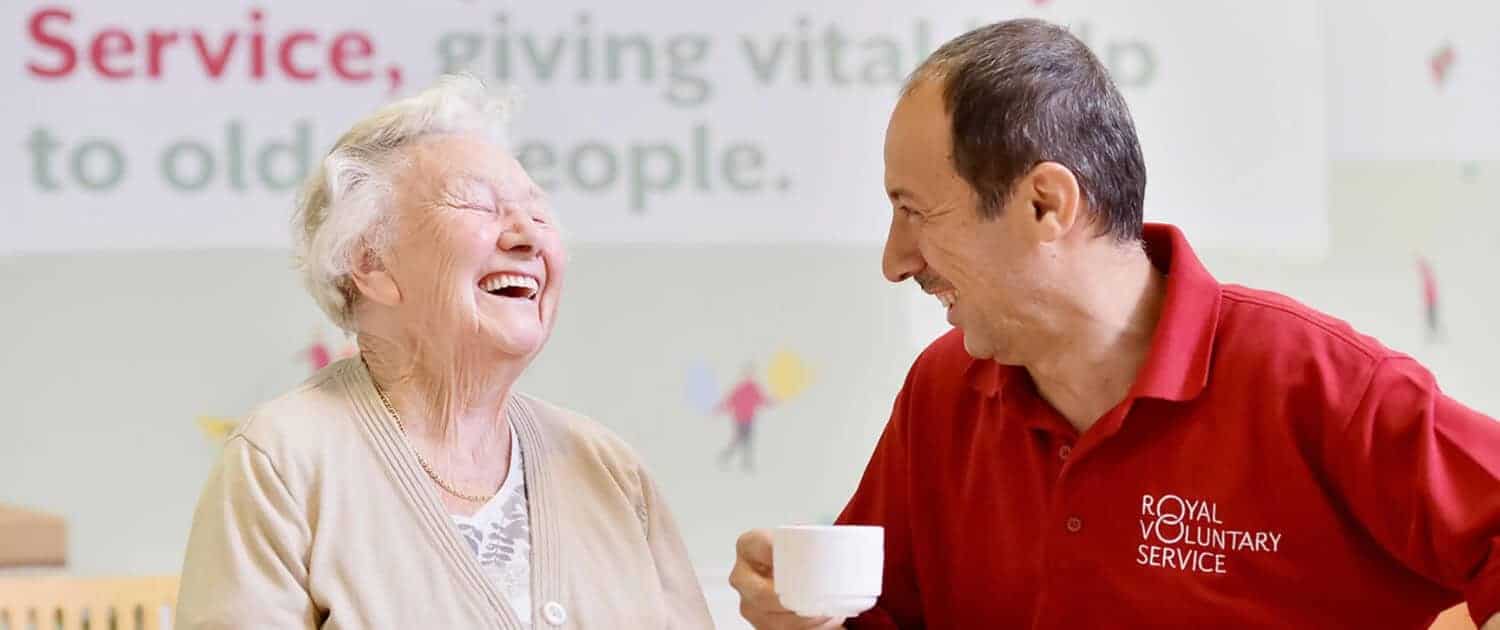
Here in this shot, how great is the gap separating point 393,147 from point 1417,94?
2.04 meters

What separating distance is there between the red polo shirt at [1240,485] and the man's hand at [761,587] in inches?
9.5

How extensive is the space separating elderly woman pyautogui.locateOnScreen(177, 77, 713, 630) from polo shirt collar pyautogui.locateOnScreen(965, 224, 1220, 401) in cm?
58

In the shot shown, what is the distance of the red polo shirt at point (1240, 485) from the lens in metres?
1.60

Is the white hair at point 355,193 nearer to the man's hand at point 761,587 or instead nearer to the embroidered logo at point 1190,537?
the man's hand at point 761,587

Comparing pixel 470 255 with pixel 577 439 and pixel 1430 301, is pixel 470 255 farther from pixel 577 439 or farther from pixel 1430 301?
pixel 1430 301

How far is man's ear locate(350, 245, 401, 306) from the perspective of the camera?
182 centimetres

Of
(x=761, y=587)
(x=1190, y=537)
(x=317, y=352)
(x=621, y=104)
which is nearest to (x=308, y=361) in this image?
(x=317, y=352)

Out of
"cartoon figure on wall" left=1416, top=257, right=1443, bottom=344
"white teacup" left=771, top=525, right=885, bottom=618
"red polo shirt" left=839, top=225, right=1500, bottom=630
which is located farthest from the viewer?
"cartoon figure on wall" left=1416, top=257, right=1443, bottom=344

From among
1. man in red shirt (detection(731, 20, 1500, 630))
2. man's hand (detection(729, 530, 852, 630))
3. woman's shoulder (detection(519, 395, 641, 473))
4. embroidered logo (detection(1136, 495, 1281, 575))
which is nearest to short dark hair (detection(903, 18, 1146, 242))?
man in red shirt (detection(731, 20, 1500, 630))

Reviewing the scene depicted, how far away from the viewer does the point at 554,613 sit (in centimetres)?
175

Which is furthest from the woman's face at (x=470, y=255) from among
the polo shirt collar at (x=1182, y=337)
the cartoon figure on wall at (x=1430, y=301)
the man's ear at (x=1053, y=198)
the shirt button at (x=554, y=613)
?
the cartoon figure on wall at (x=1430, y=301)

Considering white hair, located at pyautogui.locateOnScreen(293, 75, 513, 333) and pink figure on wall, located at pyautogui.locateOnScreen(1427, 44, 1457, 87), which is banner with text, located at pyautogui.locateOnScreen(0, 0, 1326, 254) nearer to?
pink figure on wall, located at pyautogui.locateOnScreen(1427, 44, 1457, 87)

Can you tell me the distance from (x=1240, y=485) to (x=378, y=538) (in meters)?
0.85

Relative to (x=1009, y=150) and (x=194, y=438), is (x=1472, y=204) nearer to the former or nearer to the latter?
(x=1009, y=150)
